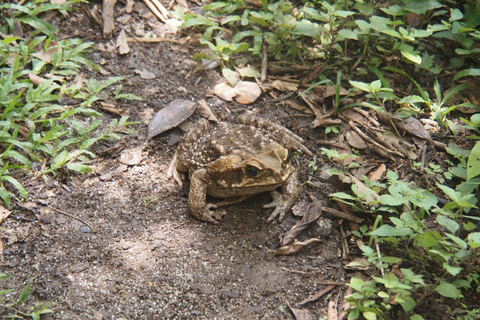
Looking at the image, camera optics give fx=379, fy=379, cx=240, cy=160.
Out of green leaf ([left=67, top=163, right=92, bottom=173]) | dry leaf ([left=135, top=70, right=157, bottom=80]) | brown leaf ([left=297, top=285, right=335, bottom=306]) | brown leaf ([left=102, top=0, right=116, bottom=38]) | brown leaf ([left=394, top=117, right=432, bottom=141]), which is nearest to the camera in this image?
brown leaf ([left=297, top=285, right=335, bottom=306])

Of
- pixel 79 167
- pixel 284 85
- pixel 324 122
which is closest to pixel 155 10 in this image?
pixel 284 85

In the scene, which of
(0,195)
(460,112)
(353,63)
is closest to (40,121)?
(0,195)

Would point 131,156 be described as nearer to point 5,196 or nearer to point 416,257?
point 5,196

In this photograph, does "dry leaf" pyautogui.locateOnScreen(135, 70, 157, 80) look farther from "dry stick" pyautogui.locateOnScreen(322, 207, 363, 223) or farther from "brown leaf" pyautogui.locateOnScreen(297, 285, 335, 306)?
"brown leaf" pyautogui.locateOnScreen(297, 285, 335, 306)

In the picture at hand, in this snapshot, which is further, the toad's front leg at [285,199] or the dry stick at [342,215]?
the toad's front leg at [285,199]

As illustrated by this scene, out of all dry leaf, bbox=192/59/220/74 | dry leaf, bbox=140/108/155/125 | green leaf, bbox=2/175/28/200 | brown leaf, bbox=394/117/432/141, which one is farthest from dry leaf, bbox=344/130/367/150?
green leaf, bbox=2/175/28/200

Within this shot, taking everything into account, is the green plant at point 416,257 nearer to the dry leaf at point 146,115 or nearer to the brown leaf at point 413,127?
the brown leaf at point 413,127

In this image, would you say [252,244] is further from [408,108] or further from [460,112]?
[460,112]

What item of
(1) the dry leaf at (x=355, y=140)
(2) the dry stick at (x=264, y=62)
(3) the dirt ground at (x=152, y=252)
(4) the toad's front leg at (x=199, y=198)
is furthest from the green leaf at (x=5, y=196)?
(1) the dry leaf at (x=355, y=140)
